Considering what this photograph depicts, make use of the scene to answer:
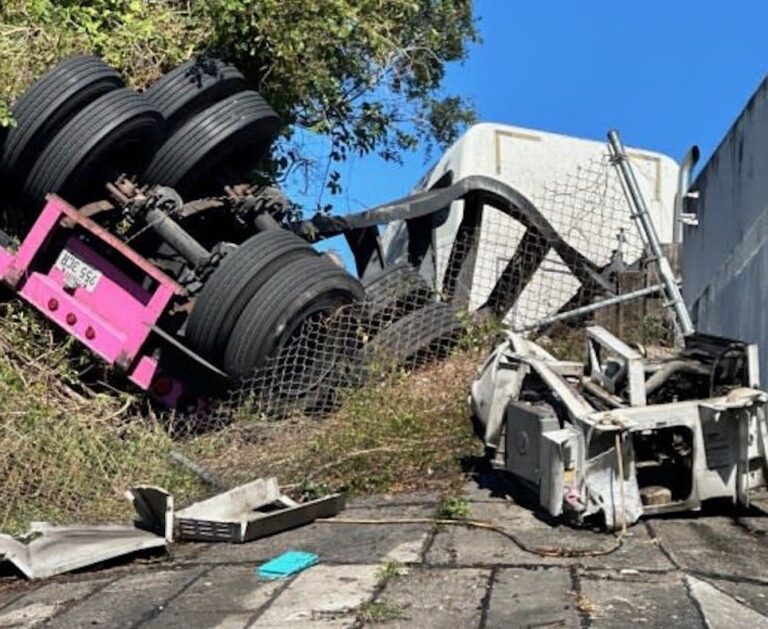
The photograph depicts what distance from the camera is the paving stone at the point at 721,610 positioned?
11.1 feet

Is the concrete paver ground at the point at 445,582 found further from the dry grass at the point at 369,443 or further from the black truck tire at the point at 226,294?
the black truck tire at the point at 226,294

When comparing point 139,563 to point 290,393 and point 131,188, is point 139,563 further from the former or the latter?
point 131,188

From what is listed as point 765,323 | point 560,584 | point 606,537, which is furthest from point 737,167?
point 560,584

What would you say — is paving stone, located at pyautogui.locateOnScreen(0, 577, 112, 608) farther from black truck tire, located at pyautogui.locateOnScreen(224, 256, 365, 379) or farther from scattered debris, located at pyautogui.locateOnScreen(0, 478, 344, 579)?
black truck tire, located at pyautogui.locateOnScreen(224, 256, 365, 379)

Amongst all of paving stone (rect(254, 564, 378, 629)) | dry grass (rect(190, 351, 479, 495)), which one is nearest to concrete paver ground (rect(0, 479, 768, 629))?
paving stone (rect(254, 564, 378, 629))

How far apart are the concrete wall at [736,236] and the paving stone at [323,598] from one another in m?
3.28

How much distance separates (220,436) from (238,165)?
2.25 metres

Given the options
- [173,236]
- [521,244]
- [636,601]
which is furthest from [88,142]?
[636,601]

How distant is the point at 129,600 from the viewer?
4004 mm

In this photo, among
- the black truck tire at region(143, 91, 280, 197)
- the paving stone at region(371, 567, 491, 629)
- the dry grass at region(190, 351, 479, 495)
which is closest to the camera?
the paving stone at region(371, 567, 491, 629)

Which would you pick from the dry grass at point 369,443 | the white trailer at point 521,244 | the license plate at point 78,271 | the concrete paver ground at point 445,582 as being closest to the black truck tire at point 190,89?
the license plate at point 78,271

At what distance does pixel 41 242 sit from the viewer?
6.54 metres

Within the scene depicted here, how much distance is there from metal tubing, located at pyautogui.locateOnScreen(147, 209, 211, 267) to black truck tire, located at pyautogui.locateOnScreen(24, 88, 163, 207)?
1.57 feet

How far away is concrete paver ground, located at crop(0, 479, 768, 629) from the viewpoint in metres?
3.56
